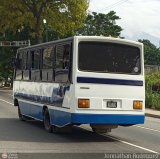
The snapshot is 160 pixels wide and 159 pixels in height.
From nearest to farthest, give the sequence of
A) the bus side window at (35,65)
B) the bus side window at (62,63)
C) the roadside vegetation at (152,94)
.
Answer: the bus side window at (62,63), the bus side window at (35,65), the roadside vegetation at (152,94)

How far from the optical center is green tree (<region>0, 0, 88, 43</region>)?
197 ft

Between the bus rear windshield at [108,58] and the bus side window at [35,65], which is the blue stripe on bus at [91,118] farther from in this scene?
the bus side window at [35,65]

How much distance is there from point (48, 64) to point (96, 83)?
268 cm

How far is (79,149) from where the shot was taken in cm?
1393

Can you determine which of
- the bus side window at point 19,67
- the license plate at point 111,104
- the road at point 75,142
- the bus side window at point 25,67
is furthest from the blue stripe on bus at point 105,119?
the bus side window at point 19,67

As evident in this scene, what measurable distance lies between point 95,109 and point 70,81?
1.08m

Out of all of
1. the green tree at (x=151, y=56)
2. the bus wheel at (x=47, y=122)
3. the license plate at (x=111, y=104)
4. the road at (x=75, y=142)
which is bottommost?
the road at (x=75, y=142)

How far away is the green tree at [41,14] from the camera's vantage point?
60125 millimetres

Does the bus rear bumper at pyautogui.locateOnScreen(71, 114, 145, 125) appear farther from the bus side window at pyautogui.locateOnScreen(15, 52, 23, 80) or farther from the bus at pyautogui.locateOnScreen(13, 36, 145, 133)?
the bus side window at pyautogui.locateOnScreen(15, 52, 23, 80)

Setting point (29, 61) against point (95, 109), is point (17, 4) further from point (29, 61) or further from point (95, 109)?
point (95, 109)

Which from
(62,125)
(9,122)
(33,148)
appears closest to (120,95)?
(62,125)

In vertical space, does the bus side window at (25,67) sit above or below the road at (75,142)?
above

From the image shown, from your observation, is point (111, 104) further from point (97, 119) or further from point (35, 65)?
point (35, 65)

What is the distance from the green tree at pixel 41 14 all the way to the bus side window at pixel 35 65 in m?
40.2
